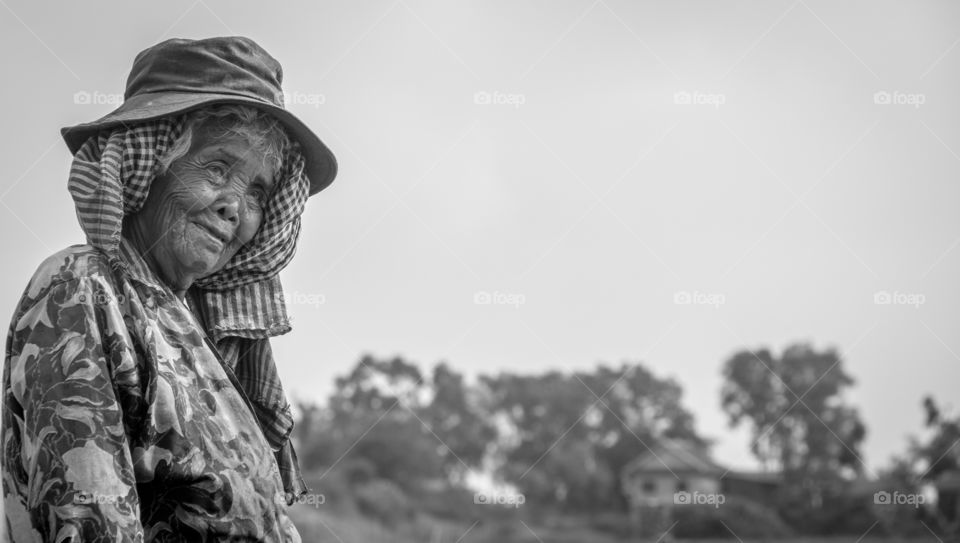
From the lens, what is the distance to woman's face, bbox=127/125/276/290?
226cm

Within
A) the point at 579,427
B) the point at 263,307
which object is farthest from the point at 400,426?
the point at 263,307

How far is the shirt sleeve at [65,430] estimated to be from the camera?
1812 mm

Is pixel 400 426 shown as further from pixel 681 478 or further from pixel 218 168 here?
pixel 218 168

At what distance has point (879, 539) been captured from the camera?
46094mm

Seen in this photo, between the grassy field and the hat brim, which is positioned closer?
the hat brim

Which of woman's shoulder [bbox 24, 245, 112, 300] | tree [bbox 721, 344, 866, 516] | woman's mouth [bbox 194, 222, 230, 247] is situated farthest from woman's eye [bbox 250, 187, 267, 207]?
tree [bbox 721, 344, 866, 516]

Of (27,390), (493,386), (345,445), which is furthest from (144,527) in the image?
(493,386)

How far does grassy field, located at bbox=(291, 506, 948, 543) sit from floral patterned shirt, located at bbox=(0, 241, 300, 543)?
18156 millimetres

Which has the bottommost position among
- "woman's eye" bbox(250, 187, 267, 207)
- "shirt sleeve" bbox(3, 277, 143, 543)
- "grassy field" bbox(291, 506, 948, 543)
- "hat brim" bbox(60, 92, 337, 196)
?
"grassy field" bbox(291, 506, 948, 543)

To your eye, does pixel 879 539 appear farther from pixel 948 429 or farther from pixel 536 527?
pixel 536 527

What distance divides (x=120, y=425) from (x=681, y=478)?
2343 inches

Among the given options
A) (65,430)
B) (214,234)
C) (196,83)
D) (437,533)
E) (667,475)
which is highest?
(196,83)

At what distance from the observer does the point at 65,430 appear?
1.84 metres

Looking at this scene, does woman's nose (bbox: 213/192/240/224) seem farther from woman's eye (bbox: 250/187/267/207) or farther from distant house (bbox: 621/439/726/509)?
distant house (bbox: 621/439/726/509)
